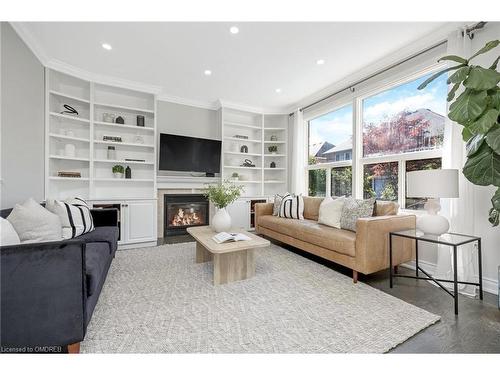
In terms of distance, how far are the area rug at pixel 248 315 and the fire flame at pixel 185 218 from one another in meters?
1.79

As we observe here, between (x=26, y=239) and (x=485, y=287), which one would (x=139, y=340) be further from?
(x=485, y=287)

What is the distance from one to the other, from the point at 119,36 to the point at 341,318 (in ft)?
11.3

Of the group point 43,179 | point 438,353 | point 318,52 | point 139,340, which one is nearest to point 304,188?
point 318,52

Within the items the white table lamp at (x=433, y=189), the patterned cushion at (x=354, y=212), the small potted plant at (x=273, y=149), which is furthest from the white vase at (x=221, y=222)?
the small potted plant at (x=273, y=149)

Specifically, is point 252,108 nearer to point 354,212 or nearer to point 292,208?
point 292,208

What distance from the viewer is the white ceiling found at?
7.73 feet

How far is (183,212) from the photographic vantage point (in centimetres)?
444

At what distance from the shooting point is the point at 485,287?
2133 millimetres

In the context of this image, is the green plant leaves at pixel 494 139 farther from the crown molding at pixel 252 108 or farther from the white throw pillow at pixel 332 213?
the crown molding at pixel 252 108

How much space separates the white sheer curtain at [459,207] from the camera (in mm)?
2145

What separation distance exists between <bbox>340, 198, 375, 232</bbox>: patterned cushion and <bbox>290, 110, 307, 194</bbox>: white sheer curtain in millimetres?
1827

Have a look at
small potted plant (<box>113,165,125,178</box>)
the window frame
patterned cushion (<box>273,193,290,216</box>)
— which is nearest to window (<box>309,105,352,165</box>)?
the window frame
